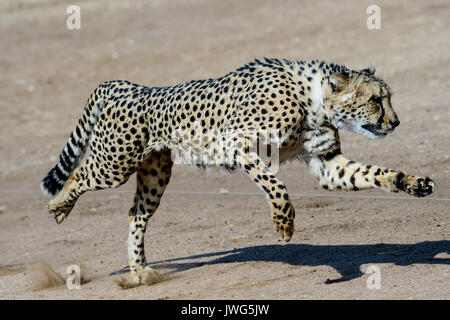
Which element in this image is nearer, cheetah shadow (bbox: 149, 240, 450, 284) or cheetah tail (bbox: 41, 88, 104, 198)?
cheetah shadow (bbox: 149, 240, 450, 284)

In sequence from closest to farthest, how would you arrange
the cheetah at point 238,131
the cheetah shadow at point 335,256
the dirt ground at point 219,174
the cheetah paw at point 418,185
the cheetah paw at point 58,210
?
the cheetah paw at point 418,185, the cheetah at point 238,131, the cheetah shadow at point 335,256, the dirt ground at point 219,174, the cheetah paw at point 58,210

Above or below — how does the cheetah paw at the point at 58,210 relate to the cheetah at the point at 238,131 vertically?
below

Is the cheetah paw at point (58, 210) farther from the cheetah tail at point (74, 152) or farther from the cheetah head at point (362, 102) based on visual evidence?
the cheetah head at point (362, 102)

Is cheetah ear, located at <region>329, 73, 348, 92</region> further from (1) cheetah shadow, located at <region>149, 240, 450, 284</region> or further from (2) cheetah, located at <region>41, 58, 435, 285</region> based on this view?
(1) cheetah shadow, located at <region>149, 240, 450, 284</region>

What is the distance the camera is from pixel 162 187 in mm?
6949

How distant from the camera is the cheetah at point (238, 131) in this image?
5938 millimetres

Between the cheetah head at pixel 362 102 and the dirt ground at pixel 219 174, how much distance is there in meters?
1.03

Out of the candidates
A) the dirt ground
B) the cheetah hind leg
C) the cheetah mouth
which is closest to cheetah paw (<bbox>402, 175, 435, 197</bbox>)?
the cheetah mouth

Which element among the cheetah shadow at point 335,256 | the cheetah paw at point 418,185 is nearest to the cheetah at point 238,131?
the cheetah paw at point 418,185

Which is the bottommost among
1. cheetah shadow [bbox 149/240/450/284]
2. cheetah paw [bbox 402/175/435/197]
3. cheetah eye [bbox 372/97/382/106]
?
cheetah shadow [bbox 149/240/450/284]

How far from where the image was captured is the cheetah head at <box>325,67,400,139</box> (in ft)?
19.6

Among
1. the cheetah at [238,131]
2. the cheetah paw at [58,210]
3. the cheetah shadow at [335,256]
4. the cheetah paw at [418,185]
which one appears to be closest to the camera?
the cheetah paw at [418,185]

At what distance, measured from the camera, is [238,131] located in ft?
19.7

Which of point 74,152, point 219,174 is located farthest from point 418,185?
point 219,174
